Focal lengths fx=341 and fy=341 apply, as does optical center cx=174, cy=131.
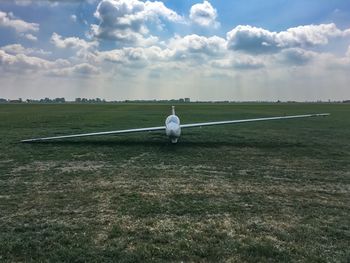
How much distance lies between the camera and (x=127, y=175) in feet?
37.4

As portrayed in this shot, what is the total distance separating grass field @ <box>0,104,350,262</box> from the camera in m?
5.68

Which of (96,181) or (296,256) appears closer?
(296,256)

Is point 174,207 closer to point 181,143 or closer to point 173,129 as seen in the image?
point 173,129

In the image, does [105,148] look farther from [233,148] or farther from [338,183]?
[338,183]

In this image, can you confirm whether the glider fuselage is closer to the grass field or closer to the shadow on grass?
the shadow on grass

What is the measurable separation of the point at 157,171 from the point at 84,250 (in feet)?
21.3

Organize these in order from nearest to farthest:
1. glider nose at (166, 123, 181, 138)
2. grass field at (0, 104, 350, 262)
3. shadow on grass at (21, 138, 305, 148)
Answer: grass field at (0, 104, 350, 262) → glider nose at (166, 123, 181, 138) → shadow on grass at (21, 138, 305, 148)

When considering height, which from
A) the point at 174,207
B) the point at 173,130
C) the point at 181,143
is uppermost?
the point at 173,130

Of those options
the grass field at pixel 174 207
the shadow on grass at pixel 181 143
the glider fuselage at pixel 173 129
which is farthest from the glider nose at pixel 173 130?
the grass field at pixel 174 207

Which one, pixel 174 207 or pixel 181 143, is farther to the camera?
pixel 181 143

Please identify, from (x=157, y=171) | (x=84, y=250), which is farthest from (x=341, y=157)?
(x=84, y=250)

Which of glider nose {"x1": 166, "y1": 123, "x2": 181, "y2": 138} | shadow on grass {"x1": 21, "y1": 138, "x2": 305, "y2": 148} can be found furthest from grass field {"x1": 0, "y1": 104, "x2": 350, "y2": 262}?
shadow on grass {"x1": 21, "y1": 138, "x2": 305, "y2": 148}

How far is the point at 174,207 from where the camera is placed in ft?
26.0

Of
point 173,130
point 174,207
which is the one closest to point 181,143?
point 173,130
